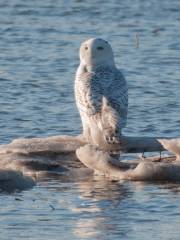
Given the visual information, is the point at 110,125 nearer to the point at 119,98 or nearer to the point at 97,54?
the point at 119,98

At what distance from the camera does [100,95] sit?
11469mm

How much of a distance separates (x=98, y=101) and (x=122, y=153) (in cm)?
65

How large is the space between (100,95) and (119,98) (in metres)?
0.19

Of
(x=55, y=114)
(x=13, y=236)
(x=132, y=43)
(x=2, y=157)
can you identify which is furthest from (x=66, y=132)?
(x=132, y=43)

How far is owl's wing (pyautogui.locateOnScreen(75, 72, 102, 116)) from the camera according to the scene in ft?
37.3

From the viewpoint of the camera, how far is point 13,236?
26.2 ft

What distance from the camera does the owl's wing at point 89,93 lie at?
37.3ft

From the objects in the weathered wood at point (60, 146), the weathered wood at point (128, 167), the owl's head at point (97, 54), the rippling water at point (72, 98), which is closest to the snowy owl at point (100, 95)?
the owl's head at point (97, 54)

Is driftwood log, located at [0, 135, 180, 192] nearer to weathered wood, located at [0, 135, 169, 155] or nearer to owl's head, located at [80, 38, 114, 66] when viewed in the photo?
weathered wood, located at [0, 135, 169, 155]

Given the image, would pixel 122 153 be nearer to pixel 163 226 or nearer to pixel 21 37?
pixel 163 226

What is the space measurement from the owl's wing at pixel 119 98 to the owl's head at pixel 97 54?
36 cm

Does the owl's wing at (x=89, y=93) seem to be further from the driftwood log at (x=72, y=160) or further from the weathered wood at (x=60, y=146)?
the weathered wood at (x=60, y=146)

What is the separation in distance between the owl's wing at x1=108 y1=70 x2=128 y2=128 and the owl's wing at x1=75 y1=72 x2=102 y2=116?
4.8 inches

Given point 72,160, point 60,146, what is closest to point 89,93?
point 60,146
